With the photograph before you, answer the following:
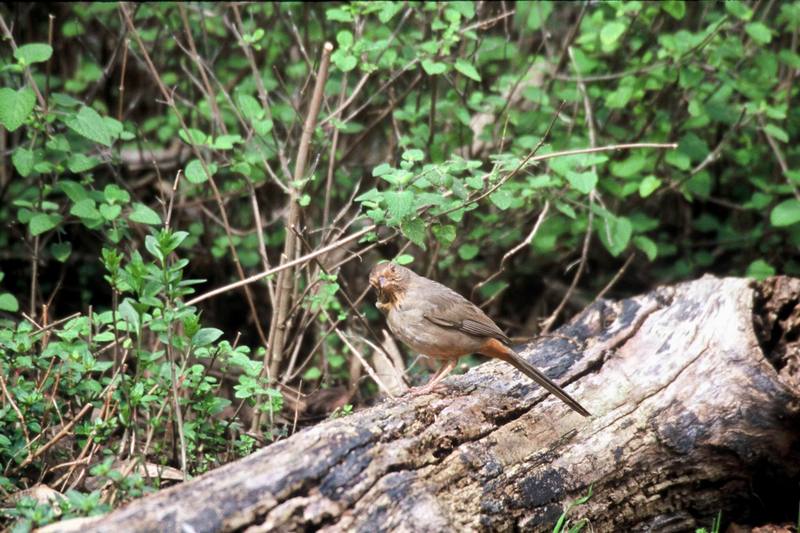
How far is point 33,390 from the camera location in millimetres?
3873

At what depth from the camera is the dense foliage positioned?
4.04 m

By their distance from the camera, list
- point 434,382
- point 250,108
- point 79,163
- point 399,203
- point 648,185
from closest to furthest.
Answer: point 399,203, point 434,382, point 79,163, point 250,108, point 648,185

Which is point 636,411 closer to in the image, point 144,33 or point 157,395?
point 157,395

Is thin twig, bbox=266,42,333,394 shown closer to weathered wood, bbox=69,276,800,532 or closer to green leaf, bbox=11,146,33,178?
weathered wood, bbox=69,276,800,532

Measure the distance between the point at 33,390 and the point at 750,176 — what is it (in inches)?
218

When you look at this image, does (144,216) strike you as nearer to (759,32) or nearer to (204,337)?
(204,337)

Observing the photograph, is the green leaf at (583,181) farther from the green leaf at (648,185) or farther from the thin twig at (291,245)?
the thin twig at (291,245)

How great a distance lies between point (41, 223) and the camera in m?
4.75

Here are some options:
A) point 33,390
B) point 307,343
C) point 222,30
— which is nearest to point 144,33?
point 222,30

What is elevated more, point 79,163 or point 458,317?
point 79,163

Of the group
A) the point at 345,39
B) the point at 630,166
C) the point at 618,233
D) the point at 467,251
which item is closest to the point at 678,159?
the point at 630,166

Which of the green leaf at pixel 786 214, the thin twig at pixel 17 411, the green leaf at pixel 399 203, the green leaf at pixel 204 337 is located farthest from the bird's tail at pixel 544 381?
the green leaf at pixel 786 214

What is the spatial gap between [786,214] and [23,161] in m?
4.61

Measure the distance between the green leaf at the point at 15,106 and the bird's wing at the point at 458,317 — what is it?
213 cm
